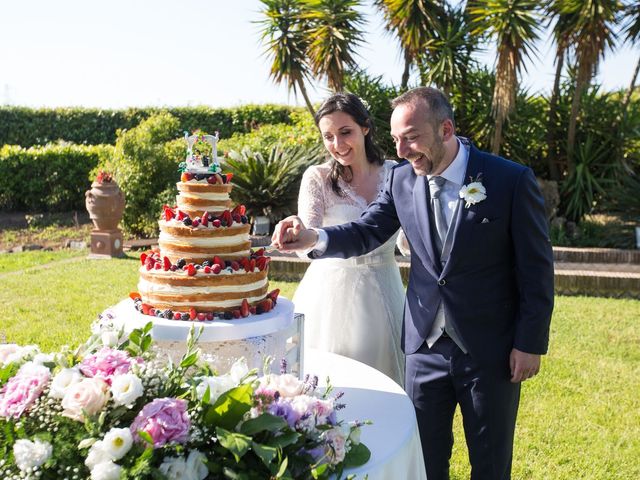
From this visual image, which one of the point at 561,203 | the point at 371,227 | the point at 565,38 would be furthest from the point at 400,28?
the point at 371,227

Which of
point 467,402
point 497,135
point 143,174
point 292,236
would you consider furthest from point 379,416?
point 143,174

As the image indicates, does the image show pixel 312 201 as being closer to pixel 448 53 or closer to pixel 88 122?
pixel 448 53

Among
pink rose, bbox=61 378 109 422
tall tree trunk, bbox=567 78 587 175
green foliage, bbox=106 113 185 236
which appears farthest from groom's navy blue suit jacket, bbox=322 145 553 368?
tall tree trunk, bbox=567 78 587 175

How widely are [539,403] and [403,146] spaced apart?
11.5 ft

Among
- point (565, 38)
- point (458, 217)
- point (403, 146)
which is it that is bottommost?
point (458, 217)

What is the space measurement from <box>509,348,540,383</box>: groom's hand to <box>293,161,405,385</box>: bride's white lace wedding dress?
98 cm

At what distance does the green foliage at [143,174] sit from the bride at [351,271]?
952cm

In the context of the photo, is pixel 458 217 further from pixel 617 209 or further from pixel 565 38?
pixel 565 38

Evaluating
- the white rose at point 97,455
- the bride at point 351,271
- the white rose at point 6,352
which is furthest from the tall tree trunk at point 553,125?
the white rose at point 97,455

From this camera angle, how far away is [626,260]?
10.6 metres

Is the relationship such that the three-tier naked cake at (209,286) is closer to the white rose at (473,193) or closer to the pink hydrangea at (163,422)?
the pink hydrangea at (163,422)

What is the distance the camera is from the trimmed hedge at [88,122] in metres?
22.1

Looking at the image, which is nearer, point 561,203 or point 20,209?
point 561,203

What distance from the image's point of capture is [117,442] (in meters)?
1.58
